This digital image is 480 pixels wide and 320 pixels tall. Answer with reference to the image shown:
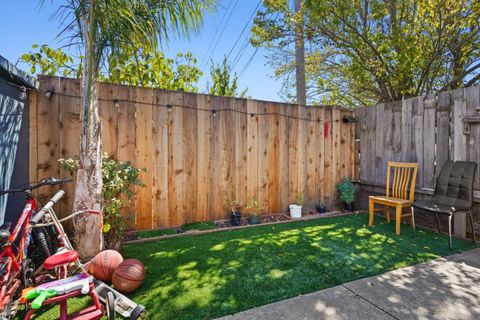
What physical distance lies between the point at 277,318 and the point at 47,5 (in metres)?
3.36

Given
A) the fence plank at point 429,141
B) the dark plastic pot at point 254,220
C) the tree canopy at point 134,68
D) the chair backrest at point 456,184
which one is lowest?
the dark plastic pot at point 254,220

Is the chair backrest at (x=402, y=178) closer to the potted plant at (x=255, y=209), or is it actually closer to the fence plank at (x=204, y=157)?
the potted plant at (x=255, y=209)

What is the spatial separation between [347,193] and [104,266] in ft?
13.5

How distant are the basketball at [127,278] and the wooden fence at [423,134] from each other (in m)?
4.05

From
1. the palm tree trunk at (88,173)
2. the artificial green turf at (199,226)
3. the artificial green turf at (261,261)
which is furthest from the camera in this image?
the artificial green turf at (199,226)

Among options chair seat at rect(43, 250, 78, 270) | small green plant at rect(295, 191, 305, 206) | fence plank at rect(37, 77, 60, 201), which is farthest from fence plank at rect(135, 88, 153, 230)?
small green plant at rect(295, 191, 305, 206)

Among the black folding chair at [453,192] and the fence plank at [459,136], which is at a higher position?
the fence plank at [459,136]

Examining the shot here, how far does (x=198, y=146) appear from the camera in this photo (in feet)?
12.6

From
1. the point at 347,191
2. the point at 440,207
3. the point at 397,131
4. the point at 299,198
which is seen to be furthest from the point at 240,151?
the point at 440,207

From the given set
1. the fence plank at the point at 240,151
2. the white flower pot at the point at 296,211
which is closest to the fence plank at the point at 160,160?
the fence plank at the point at 240,151

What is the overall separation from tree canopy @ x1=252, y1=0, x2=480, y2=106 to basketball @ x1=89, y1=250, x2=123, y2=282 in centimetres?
488

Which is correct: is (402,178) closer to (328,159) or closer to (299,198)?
(328,159)

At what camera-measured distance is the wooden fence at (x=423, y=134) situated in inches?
132

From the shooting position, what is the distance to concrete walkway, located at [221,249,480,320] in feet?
5.94
